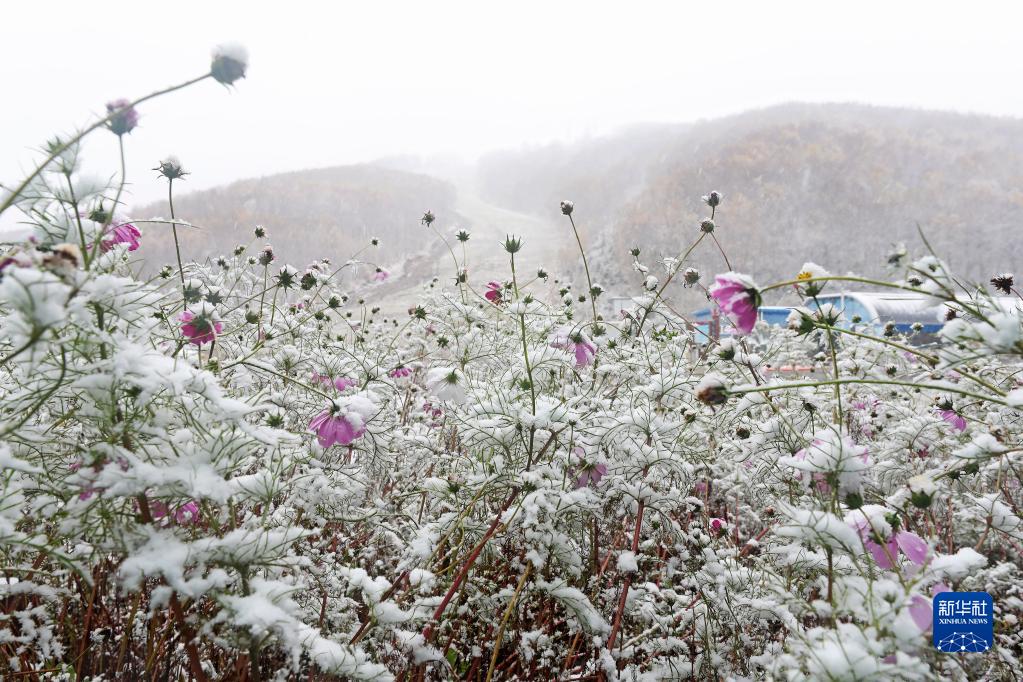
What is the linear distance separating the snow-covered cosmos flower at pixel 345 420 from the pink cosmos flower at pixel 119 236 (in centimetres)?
46

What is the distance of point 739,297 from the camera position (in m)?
0.92

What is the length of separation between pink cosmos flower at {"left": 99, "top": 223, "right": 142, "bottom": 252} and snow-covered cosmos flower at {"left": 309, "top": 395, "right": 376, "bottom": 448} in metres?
0.46

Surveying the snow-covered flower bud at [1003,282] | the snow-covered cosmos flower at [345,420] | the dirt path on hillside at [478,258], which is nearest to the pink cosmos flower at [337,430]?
the snow-covered cosmos flower at [345,420]

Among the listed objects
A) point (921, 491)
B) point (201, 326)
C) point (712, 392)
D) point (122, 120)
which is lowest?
point (921, 491)

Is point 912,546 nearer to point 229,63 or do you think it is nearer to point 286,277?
point 229,63

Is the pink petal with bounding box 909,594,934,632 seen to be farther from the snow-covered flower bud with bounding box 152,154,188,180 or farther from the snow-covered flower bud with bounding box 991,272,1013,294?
the snow-covered flower bud with bounding box 152,154,188,180

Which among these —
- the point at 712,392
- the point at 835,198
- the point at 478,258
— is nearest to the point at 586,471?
the point at 712,392

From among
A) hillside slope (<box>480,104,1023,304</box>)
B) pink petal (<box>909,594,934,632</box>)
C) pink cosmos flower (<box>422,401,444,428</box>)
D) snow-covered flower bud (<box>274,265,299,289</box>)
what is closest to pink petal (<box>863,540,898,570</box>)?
pink petal (<box>909,594,934,632</box>)

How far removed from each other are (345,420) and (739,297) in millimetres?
747

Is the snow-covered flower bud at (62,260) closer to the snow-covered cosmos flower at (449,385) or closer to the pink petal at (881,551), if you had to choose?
the snow-covered cosmos flower at (449,385)

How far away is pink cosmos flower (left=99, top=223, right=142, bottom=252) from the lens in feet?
3.03

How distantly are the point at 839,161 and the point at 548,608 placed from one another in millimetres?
20412

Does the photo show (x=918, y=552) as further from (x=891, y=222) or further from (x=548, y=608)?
(x=891, y=222)

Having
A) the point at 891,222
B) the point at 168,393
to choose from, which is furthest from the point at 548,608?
the point at 891,222
